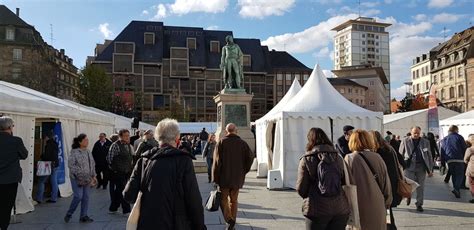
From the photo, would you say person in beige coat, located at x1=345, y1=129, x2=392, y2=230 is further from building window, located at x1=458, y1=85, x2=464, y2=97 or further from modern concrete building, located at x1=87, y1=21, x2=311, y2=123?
building window, located at x1=458, y1=85, x2=464, y2=97

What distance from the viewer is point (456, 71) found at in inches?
2324

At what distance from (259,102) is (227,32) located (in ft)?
41.5

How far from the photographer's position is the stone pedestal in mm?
15445

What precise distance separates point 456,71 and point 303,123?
56.1 metres

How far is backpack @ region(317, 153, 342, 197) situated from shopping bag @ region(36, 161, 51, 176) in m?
7.01

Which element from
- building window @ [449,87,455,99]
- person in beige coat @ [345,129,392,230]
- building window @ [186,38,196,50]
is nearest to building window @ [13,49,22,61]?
building window @ [186,38,196,50]

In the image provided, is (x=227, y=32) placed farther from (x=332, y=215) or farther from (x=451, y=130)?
(x=332, y=215)

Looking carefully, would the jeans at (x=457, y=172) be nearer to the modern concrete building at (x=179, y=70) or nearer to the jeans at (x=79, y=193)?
the jeans at (x=79, y=193)

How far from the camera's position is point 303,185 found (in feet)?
13.0

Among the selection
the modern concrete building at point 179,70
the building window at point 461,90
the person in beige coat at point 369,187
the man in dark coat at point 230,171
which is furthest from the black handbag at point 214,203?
the building window at point 461,90

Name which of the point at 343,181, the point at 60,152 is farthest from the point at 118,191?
the point at 343,181

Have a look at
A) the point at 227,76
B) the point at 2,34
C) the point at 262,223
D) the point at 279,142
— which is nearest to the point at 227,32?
the point at 2,34

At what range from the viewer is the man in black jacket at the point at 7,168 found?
5.69m

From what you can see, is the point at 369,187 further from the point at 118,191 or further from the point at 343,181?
the point at 118,191
